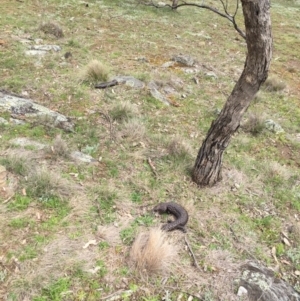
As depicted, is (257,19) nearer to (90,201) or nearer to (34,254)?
(90,201)

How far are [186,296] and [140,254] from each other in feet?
2.03

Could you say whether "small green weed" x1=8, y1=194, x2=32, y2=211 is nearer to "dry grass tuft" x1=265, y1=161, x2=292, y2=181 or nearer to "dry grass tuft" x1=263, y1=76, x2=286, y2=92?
"dry grass tuft" x1=265, y1=161, x2=292, y2=181

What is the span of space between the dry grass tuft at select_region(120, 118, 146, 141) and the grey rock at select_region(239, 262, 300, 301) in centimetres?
283

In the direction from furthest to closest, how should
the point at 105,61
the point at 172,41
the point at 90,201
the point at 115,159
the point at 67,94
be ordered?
the point at 172,41 < the point at 105,61 < the point at 67,94 < the point at 115,159 < the point at 90,201

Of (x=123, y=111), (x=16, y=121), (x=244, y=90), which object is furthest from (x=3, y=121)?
(x=244, y=90)

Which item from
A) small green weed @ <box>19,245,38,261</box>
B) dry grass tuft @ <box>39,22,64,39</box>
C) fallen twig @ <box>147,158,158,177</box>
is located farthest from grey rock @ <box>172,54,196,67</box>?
small green weed @ <box>19,245,38,261</box>

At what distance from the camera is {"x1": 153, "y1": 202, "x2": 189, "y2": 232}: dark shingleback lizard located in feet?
13.2

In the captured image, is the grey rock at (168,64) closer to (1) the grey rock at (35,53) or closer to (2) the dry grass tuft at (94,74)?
(2) the dry grass tuft at (94,74)

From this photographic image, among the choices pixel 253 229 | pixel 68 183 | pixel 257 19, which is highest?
pixel 257 19

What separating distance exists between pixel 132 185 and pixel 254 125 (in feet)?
11.1

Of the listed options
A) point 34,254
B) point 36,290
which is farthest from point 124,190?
point 36,290

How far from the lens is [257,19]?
339cm

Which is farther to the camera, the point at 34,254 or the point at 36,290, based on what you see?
the point at 34,254

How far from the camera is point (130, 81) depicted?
7.56 meters
